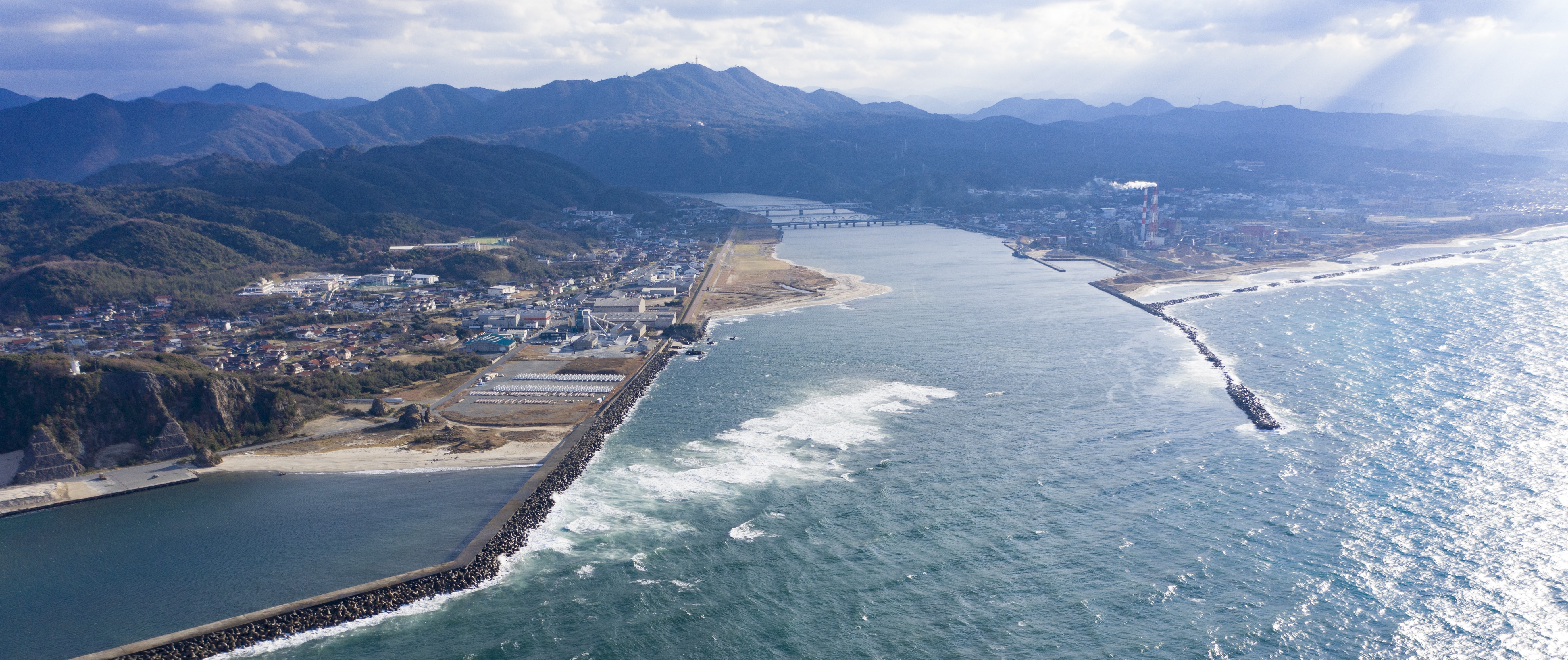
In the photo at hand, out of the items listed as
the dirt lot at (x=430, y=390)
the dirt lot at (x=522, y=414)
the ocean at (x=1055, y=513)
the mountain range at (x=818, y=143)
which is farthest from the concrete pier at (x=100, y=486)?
the mountain range at (x=818, y=143)

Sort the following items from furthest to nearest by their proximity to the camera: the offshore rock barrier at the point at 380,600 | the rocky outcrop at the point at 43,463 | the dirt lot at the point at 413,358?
the dirt lot at the point at 413,358
the rocky outcrop at the point at 43,463
the offshore rock barrier at the point at 380,600

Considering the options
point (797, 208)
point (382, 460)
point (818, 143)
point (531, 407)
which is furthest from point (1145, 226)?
point (818, 143)

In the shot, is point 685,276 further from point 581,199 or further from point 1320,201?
point 1320,201

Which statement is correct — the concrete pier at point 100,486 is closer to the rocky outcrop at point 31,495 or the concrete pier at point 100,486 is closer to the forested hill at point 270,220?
the rocky outcrop at point 31,495

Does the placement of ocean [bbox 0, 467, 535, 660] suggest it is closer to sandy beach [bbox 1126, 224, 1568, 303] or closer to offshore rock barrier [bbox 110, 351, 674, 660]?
offshore rock barrier [bbox 110, 351, 674, 660]

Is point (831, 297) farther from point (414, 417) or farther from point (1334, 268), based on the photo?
point (1334, 268)
